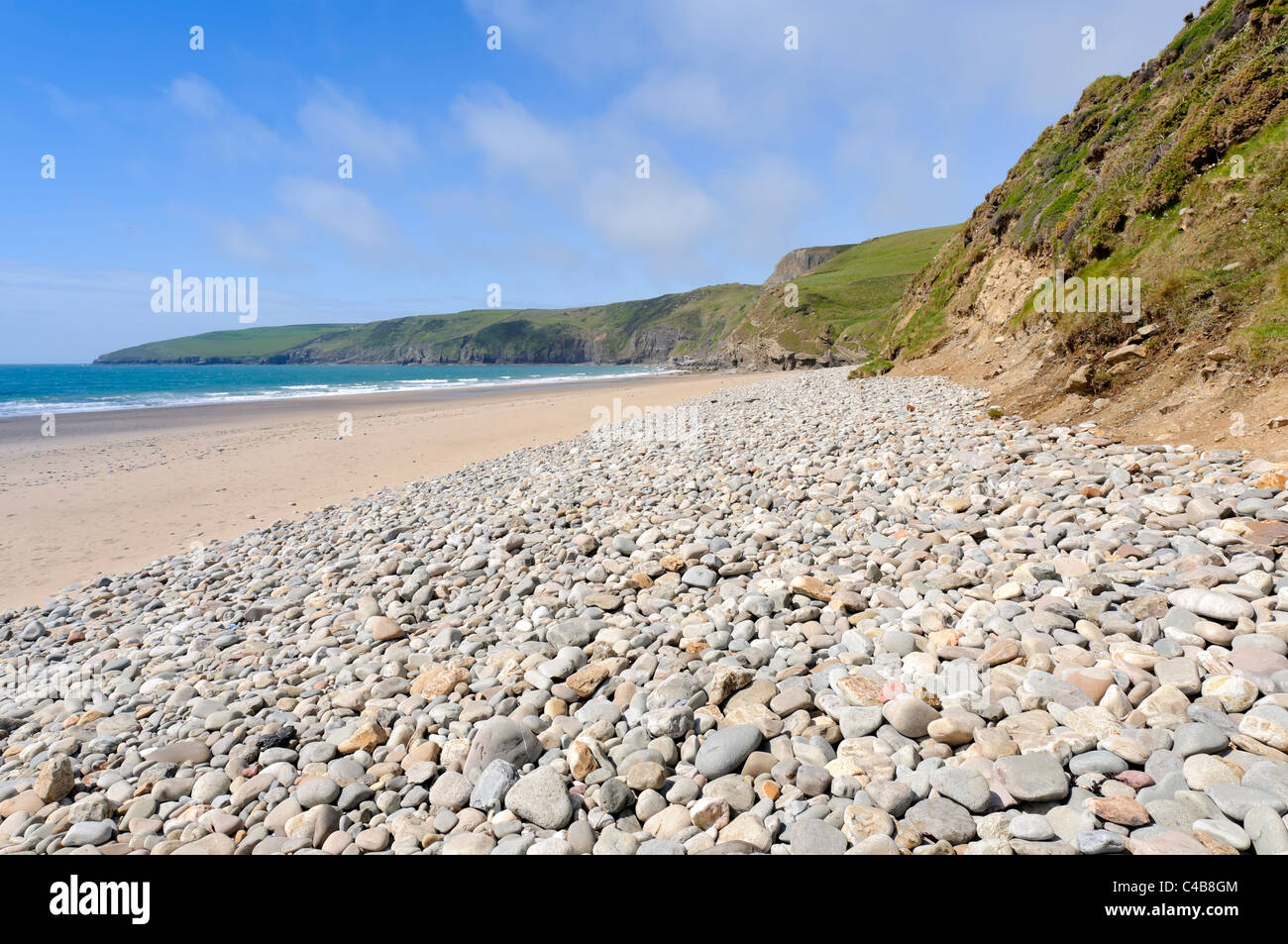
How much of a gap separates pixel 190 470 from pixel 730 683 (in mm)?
19580

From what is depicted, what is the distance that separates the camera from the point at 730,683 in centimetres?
404

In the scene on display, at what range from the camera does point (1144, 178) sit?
41.4ft

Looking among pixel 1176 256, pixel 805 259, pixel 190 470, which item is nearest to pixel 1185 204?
pixel 1176 256

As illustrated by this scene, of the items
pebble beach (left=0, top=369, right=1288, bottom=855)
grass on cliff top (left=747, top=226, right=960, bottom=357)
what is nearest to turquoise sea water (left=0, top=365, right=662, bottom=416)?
grass on cliff top (left=747, top=226, right=960, bottom=357)

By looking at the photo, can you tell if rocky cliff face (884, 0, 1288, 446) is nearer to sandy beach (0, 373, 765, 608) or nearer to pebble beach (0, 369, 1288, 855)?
pebble beach (0, 369, 1288, 855)

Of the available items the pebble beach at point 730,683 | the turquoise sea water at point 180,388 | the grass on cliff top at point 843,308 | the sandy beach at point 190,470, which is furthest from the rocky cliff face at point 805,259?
the pebble beach at point 730,683

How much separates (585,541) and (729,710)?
3.73m

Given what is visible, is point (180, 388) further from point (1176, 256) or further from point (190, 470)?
point (1176, 256)

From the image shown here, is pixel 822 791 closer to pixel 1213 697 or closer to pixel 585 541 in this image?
pixel 1213 697

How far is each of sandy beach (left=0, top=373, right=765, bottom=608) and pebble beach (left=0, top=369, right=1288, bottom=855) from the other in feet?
11.7

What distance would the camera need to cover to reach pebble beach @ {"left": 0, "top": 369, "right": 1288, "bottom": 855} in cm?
288

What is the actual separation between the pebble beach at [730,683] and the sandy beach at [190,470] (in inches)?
140

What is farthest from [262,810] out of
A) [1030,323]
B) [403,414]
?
[403,414]

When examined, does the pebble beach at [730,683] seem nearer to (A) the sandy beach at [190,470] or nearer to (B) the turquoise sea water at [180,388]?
(A) the sandy beach at [190,470]
